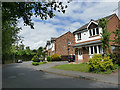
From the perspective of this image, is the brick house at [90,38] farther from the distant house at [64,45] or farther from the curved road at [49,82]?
the distant house at [64,45]

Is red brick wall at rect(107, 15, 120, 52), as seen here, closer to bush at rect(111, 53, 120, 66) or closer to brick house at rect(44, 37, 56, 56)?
bush at rect(111, 53, 120, 66)

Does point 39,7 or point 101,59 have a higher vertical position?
point 39,7

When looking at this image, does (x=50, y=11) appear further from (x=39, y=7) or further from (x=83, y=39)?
(x=83, y=39)

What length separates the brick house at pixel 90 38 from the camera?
786 inches

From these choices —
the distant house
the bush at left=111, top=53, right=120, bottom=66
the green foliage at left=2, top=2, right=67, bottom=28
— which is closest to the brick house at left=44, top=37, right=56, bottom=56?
the distant house

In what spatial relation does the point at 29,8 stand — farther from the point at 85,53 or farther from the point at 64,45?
the point at 64,45

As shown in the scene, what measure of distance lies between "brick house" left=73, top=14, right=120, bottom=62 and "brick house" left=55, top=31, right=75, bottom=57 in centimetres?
1501

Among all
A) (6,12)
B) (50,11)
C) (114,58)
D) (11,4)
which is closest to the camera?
(11,4)

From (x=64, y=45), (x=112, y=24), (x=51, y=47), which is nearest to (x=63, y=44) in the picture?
(x=64, y=45)

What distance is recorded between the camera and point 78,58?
→ 23547 mm

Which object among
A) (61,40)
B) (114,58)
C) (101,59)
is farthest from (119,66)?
(61,40)

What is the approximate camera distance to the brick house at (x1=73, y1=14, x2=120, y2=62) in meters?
20.0

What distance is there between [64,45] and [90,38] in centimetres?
1875

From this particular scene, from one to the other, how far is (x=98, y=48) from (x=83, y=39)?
4066mm
